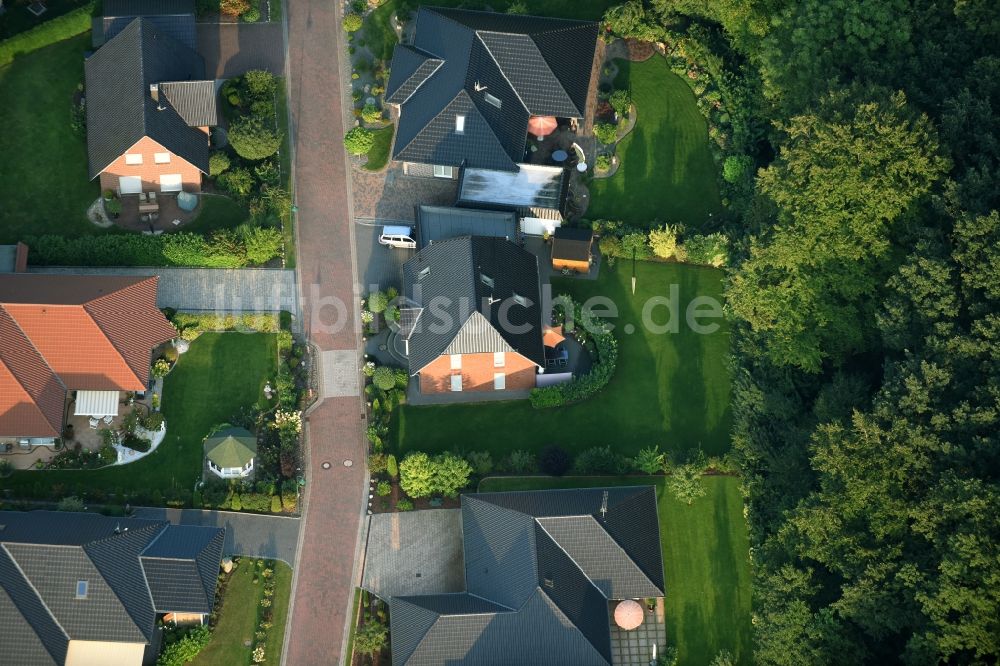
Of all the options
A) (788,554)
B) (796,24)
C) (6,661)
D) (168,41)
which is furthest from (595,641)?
(168,41)

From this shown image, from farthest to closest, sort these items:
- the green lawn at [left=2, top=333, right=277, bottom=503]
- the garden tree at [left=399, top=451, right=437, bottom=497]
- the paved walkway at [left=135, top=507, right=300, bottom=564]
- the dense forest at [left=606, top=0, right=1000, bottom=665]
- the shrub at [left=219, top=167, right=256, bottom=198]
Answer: the shrub at [left=219, top=167, right=256, bottom=198] < the green lawn at [left=2, top=333, right=277, bottom=503] < the garden tree at [left=399, top=451, right=437, bottom=497] < the paved walkway at [left=135, top=507, right=300, bottom=564] < the dense forest at [left=606, top=0, right=1000, bottom=665]

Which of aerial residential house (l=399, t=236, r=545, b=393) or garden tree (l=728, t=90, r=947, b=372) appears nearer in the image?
garden tree (l=728, t=90, r=947, b=372)

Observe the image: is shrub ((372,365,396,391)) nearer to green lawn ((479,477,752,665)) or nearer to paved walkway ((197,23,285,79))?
green lawn ((479,477,752,665))

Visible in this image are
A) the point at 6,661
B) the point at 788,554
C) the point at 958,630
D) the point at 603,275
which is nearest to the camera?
the point at 958,630

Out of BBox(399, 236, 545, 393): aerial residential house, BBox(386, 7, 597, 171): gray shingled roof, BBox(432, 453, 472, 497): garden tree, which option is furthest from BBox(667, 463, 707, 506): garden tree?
BBox(386, 7, 597, 171): gray shingled roof

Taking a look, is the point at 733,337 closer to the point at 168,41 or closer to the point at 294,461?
the point at 294,461

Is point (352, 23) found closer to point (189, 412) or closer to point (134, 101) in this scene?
point (134, 101)

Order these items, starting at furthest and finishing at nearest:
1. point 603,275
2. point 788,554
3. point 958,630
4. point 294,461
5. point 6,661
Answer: point 603,275 < point 294,461 < point 788,554 < point 6,661 < point 958,630
